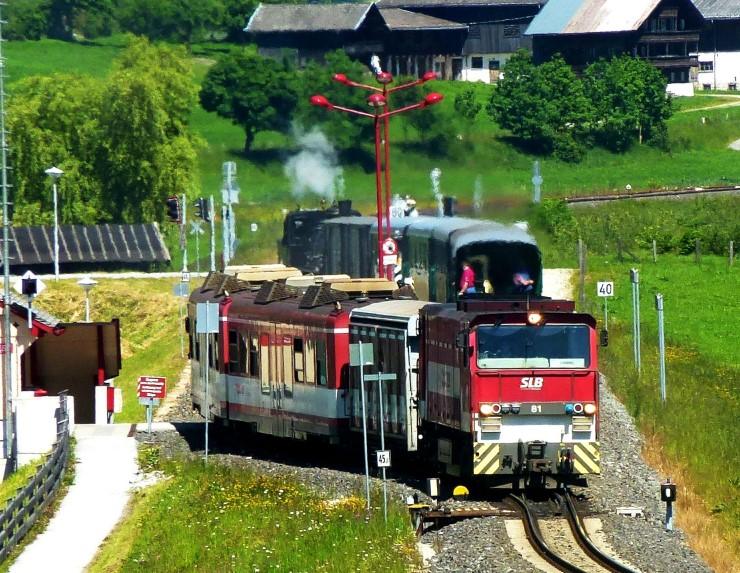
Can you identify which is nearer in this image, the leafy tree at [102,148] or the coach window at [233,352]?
the coach window at [233,352]

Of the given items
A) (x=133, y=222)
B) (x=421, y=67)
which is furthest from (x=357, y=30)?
(x=133, y=222)

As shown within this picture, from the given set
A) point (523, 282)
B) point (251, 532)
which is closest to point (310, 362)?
point (251, 532)

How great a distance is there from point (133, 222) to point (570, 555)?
217 ft

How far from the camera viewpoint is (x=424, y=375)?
3045 centimetres

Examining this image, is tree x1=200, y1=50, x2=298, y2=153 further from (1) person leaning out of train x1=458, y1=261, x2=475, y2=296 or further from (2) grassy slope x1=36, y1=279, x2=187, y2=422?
(1) person leaning out of train x1=458, y1=261, x2=475, y2=296

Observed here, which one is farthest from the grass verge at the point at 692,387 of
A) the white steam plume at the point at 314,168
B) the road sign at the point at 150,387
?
the white steam plume at the point at 314,168

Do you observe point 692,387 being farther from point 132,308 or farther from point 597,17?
point 597,17

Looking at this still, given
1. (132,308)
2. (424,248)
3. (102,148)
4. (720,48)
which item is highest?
(720,48)

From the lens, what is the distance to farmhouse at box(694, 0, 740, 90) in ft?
437

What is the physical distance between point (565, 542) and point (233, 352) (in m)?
12.6

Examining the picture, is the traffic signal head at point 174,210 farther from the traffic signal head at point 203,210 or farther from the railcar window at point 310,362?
the railcar window at point 310,362

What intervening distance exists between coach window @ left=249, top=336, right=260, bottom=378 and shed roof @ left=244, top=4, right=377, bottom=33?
312 ft

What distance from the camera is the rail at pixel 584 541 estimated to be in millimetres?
23378

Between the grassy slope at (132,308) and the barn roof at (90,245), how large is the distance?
6185 mm
